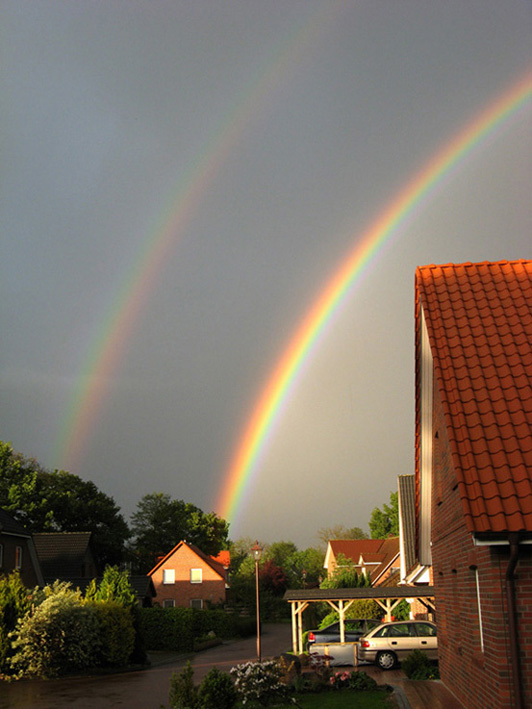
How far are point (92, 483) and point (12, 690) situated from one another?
4985 cm

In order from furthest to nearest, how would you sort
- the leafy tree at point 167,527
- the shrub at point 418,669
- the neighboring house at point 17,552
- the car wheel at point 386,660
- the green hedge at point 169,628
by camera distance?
the leafy tree at point 167,527, the green hedge at point 169,628, the neighboring house at point 17,552, the car wheel at point 386,660, the shrub at point 418,669

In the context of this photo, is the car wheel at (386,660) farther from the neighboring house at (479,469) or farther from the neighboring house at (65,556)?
the neighboring house at (65,556)

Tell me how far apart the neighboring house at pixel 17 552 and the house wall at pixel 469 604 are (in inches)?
1106

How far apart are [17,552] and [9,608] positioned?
11668mm

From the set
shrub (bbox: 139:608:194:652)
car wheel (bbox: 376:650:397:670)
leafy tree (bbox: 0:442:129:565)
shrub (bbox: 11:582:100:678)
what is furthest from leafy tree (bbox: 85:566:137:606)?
leafy tree (bbox: 0:442:129:565)

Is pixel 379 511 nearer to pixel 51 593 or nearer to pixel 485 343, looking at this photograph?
pixel 51 593

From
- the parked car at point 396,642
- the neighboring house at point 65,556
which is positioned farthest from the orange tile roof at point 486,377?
the neighboring house at point 65,556

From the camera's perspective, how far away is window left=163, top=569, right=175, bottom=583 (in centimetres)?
6974

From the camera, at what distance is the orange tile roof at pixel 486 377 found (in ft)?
28.3

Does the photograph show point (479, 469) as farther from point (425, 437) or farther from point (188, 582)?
point (188, 582)

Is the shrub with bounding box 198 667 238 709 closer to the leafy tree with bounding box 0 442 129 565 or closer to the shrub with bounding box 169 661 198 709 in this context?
the shrub with bounding box 169 661 198 709

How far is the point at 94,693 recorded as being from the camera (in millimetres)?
22516

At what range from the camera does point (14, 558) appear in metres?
38.5

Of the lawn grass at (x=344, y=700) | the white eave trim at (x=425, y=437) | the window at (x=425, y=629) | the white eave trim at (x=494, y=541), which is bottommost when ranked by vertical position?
the lawn grass at (x=344, y=700)
